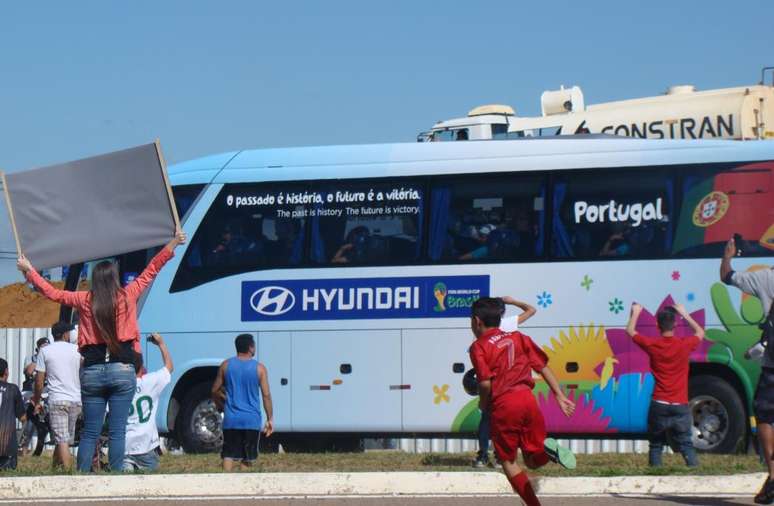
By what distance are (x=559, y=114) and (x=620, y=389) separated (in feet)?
23.8

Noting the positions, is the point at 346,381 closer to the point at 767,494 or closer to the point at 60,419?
the point at 60,419

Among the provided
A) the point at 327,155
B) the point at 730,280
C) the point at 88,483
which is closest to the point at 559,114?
the point at 327,155

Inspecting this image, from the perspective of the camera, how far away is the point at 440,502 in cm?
1009

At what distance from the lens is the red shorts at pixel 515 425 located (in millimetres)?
8672

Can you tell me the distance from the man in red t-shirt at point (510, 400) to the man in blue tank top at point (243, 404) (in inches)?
196

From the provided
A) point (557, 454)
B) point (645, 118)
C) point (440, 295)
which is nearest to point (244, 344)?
point (440, 295)

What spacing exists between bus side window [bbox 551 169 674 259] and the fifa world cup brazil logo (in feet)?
4.66

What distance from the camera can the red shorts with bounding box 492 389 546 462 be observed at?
28.5 ft

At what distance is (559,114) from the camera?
2211 centimetres

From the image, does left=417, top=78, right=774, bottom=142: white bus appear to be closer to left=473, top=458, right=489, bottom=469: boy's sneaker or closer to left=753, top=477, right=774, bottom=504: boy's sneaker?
left=473, top=458, right=489, bottom=469: boy's sneaker

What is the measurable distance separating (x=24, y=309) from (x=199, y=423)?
34.5m

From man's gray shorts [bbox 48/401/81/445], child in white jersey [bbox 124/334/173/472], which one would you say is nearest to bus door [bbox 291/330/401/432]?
man's gray shorts [bbox 48/401/81/445]

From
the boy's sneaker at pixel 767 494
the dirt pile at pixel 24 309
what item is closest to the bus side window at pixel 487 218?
the boy's sneaker at pixel 767 494

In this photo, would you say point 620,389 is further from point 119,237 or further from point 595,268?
point 119,237
